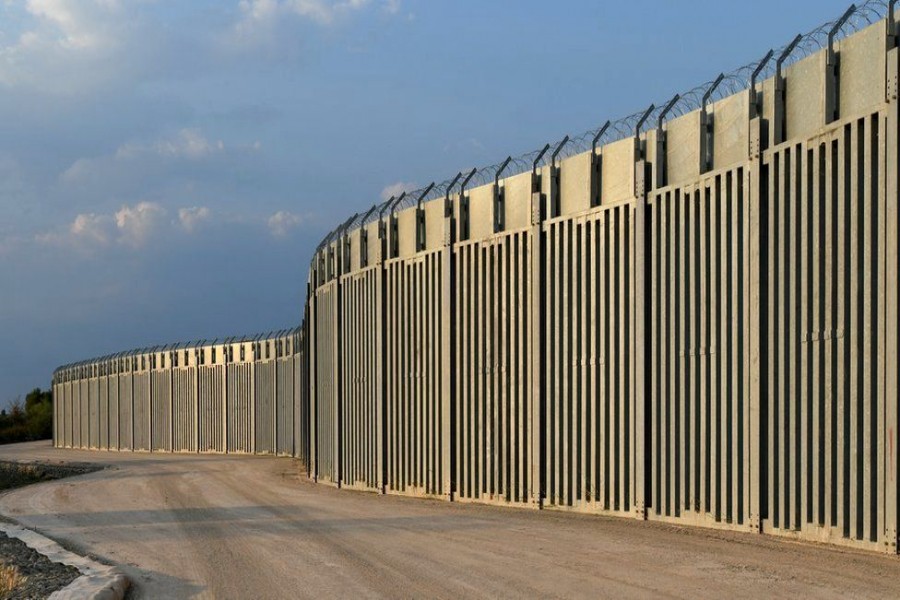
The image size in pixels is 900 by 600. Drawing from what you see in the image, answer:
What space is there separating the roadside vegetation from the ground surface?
2827 inches

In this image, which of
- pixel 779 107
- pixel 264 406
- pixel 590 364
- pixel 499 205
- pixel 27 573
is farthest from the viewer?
pixel 264 406

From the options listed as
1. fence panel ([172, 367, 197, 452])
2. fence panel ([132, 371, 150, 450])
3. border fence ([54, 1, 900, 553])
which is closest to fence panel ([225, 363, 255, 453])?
fence panel ([172, 367, 197, 452])

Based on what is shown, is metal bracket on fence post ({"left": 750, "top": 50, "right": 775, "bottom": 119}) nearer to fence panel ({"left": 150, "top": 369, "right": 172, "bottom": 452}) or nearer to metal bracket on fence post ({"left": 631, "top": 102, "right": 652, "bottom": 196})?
metal bracket on fence post ({"left": 631, "top": 102, "right": 652, "bottom": 196})

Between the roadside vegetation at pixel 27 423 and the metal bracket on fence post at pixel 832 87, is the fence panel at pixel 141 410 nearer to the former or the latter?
the roadside vegetation at pixel 27 423

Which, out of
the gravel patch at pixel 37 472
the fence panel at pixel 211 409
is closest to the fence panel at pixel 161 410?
the fence panel at pixel 211 409

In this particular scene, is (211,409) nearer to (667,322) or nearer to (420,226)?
(420,226)

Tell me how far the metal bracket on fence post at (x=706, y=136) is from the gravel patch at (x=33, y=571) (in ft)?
30.5

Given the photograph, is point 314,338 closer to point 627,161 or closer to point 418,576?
point 627,161

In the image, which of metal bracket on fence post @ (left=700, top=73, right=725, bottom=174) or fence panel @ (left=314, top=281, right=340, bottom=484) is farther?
fence panel @ (left=314, top=281, right=340, bottom=484)

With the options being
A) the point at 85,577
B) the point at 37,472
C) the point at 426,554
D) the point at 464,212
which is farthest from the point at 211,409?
the point at 85,577

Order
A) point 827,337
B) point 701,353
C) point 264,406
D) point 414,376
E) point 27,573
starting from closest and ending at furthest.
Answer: point 27,573
point 827,337
point 701,353
point 414,376
point 264,406

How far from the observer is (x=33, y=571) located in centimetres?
1304

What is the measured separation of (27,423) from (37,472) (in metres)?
55.2

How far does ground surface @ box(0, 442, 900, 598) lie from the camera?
10.4 meters
